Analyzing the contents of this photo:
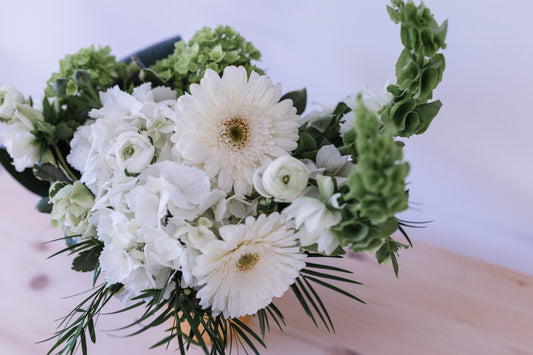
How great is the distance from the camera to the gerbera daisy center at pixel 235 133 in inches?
17.7

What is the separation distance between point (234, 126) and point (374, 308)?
0.39 m

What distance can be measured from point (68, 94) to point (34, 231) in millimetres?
343

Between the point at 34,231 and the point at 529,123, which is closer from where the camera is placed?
the point at 529,123

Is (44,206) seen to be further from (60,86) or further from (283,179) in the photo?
(283,179)

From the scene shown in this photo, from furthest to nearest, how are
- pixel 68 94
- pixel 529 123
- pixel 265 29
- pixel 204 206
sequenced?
pixel 265 29
pixel 529 123
pixel 68 94
pixel 204 206

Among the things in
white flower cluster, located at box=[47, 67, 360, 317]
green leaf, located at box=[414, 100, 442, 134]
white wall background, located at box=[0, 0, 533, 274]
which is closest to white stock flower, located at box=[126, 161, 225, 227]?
white flower cluster, located at box=[47, 67, 360, 317]

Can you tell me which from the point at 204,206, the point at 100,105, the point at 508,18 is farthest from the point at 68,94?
the point at 508,18

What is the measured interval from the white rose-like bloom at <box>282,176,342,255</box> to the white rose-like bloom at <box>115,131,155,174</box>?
0.49ft

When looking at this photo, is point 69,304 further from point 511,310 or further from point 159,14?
point 511,310

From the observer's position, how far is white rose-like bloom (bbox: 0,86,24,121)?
22.6 inches

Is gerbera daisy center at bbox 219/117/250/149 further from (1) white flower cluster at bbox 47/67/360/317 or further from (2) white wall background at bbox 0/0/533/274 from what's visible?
(2) white wall background at bbox 0/0/533/274

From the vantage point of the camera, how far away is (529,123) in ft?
2.27

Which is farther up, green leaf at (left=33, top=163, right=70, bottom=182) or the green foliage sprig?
the green foliage sprig

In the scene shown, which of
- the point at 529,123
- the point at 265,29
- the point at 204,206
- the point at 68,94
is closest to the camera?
the point at 204,206
